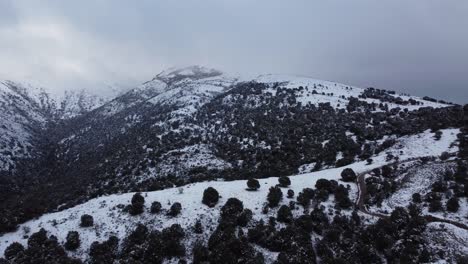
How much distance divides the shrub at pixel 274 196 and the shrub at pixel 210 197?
9.03 m

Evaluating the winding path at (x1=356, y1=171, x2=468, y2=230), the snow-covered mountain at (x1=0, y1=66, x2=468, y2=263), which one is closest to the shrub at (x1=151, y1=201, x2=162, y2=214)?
the snow-covered mountain at (x1=0, y1=66, x2=468, y2=263)

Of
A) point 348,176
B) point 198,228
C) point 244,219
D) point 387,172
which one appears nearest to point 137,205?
point 198,228

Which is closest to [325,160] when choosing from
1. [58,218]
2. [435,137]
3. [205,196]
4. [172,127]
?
[435,137]

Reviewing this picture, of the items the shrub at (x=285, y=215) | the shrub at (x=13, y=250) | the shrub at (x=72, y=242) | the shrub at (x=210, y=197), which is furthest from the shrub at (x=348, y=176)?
the shrub at (x=13, y=250)

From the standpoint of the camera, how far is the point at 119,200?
59312 mm

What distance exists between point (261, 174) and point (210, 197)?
1549 inches

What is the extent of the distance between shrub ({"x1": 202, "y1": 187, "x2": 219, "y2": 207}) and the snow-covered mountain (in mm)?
1008

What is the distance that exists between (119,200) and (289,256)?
31.8 metres

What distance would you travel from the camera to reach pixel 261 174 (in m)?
94.4

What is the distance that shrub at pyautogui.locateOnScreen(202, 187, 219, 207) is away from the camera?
186ft

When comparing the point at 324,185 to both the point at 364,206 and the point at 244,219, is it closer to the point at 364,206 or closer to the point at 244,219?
the point at 364,206

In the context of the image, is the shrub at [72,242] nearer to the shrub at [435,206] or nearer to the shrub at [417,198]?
the shrub at [417,198]

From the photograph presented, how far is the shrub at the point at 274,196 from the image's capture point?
56.3m

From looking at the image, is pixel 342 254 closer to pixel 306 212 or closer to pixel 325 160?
pixel 306 212
